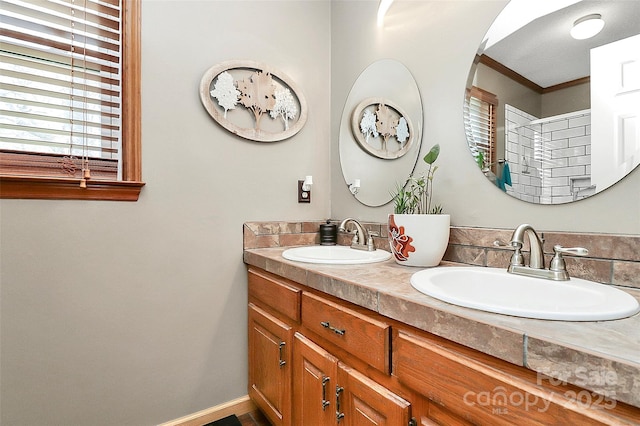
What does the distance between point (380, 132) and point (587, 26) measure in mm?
864

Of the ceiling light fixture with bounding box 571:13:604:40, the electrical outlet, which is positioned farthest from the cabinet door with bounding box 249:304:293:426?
the ceiling light fixture with bounding box 571:13:604:40

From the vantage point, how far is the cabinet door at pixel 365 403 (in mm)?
790

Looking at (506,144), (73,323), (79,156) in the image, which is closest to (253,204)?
(79,156)

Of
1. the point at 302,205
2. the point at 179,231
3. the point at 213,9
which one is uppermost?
the point at 213,9

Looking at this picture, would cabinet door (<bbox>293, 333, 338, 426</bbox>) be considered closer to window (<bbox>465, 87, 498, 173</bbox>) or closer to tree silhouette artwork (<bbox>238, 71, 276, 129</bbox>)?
window (<bbox>465, 87, 498, 173</bbox>)

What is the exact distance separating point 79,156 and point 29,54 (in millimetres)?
415

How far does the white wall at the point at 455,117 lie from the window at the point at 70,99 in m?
1.14

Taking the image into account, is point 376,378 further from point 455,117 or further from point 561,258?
point 455,117

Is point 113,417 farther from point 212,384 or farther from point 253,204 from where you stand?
point 253,204

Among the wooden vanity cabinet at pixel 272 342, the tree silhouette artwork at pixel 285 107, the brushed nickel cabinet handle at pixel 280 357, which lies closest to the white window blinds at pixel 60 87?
the tree silhouette artwork at pixel 285 107

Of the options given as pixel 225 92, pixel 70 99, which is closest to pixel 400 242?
pixel 225 92

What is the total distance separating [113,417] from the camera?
1.36 metres

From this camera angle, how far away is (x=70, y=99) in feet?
4.33

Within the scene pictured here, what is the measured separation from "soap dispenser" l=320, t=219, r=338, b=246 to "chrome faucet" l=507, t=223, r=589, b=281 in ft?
3.24
